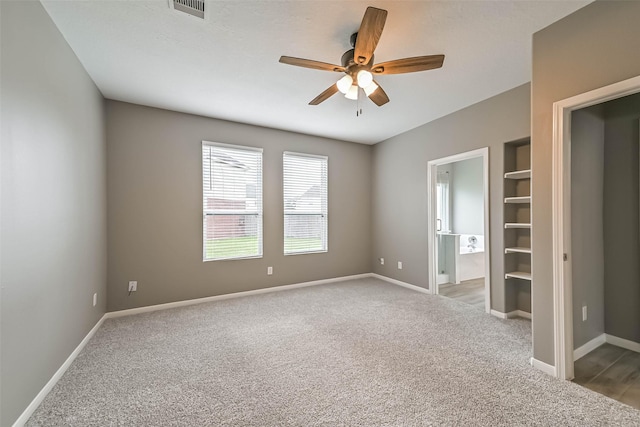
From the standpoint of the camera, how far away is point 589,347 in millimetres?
2424

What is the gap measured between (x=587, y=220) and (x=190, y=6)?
12.2 ft

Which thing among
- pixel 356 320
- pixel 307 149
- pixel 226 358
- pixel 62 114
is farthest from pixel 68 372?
pixel 307 149

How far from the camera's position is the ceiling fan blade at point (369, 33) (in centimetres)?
154

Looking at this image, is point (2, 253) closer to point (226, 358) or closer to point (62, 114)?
point (62, 114)

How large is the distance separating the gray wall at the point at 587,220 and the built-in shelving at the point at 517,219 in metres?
0.70

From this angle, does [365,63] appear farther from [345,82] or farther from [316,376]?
[316,376]

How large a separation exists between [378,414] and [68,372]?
2421 millimetres

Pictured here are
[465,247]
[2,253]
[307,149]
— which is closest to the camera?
[2,253]

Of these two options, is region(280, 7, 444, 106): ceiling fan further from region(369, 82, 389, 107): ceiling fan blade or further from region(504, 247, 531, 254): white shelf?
region(504, 247, 531, 254): white shelf

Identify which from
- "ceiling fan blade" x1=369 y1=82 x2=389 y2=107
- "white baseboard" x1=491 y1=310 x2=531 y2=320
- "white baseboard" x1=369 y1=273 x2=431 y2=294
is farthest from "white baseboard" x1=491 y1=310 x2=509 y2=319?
"ceiling fan blade" x1=369 y1=82 x2=389 y2=107

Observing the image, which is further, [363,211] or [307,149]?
[363,211]

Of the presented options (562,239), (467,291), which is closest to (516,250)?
(562,239)

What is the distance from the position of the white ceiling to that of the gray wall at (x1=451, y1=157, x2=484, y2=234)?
2976 millimetres

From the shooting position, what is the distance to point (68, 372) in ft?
6.91
